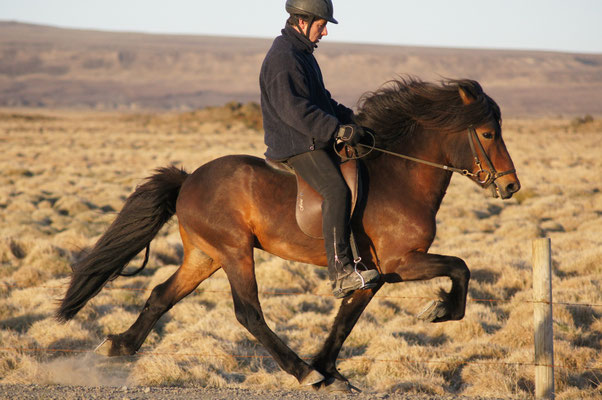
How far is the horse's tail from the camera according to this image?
6430 mm

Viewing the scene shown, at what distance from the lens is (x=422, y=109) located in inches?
Answer: 229

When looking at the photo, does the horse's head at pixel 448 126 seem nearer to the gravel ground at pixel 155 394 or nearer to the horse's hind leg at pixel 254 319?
the horse's hind leg at pixel 254 319

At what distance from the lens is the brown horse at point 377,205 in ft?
18.2

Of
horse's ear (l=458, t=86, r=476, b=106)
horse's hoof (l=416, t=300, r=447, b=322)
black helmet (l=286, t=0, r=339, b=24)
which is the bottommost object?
horse's hoof (l=416, t=300, r=447, b=322)

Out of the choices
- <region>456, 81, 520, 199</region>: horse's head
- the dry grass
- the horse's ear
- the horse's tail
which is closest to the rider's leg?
<region>456, 81, 520, 199</region>: horse's head

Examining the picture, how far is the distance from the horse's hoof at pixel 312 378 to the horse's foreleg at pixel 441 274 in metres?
0.91

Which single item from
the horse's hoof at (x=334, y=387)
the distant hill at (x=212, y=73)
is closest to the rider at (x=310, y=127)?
the horse's hoof at (x=334, y=387)

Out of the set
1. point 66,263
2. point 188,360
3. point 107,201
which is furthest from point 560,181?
point 188,360

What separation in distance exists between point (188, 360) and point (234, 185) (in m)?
3.04

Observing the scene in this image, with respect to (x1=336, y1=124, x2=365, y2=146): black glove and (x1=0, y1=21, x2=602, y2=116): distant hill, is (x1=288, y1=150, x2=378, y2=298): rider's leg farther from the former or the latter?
(x1=0, y1=21, x2=602, y2=116): distant hill

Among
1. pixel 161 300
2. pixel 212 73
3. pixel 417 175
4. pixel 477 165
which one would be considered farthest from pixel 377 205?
pixel 212 73

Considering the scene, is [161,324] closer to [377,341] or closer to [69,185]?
[377,341]

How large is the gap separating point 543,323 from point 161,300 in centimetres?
332

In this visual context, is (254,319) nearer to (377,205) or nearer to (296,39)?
(377,205)
